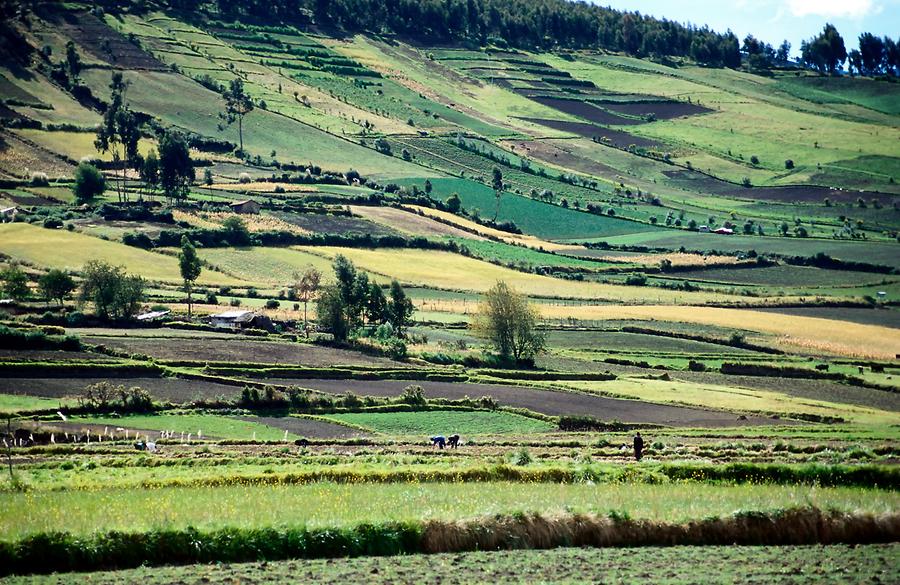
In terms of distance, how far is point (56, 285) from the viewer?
3871 inches

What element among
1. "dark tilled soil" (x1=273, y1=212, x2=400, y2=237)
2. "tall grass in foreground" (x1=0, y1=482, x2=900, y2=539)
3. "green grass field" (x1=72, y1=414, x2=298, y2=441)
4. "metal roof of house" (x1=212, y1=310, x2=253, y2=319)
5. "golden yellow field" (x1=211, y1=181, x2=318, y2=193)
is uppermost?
"tall grass in foreground" (x1=0, y1=482, x2=900, y2=539)

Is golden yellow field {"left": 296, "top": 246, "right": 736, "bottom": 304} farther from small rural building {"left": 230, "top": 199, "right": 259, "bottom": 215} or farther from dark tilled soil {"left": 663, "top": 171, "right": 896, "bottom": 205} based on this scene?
dark tilled soil {"left": 663, "top": 171, "right": 896, "bottom": 205}

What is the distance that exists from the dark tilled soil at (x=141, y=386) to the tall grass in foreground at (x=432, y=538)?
38850 mm

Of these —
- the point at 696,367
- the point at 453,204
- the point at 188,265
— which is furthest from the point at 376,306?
the point at 453,204

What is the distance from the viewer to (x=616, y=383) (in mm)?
83188

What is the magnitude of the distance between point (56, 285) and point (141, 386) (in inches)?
1181

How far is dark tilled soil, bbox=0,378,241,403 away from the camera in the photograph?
226ft

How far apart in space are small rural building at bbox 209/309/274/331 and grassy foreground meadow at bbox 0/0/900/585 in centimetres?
37

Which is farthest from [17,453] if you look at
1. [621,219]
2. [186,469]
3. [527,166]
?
[527,166]

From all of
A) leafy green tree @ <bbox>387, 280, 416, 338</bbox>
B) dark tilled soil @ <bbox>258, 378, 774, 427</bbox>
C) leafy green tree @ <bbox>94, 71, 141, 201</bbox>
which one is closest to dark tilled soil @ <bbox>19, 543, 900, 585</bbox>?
dark tilled soil @ <bbox>258, 378, 774, 427</bbox>

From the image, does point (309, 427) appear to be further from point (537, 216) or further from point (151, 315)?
point (537, 216)

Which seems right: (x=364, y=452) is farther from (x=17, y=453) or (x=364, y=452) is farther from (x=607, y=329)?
(x=607, y=329)

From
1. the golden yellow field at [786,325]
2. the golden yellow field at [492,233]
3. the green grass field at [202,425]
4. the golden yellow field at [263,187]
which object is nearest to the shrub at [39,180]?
the golden yellow field at [263,187]

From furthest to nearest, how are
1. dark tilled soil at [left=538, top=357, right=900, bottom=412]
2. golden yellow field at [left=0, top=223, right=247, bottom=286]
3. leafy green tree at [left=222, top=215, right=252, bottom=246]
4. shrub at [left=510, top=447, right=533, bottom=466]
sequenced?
leafy green tree at [left=222, top=215, right=252, bottom=246] < golden yellow field at [left=0, top=223, right=247, bottom=286] < dark tilled soil at [left=538, top=357, right=900, bottom=412] < shrub at [left=510, top=447, right=533, bottom=466]
